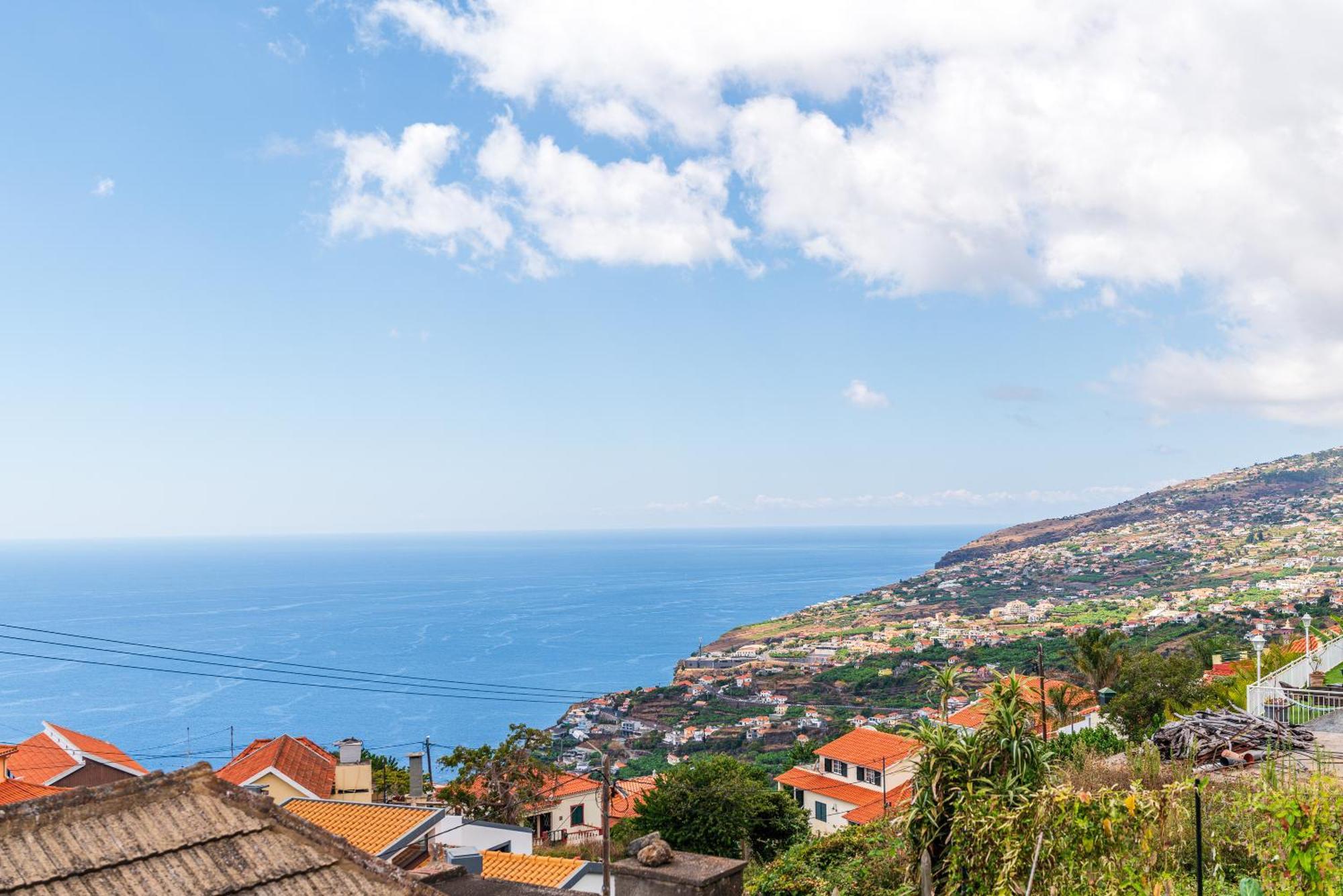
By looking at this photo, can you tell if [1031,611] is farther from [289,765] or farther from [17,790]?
[17,790]

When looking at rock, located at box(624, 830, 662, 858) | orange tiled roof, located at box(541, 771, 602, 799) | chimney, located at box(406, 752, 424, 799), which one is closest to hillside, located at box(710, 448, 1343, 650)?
orange tiled roof, located at box(541, 771, 602, 799)

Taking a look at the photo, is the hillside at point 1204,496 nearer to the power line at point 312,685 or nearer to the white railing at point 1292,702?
the power line at point 312,685

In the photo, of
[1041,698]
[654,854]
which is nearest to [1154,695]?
[1041,698]

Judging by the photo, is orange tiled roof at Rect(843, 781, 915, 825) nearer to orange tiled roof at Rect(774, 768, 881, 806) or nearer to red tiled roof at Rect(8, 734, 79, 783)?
orange tiled roof at Rect(774, 768, 881, 806)

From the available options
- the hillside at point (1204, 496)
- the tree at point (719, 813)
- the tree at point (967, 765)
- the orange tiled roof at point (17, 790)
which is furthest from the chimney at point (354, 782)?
the hillside at point (1204, 496)

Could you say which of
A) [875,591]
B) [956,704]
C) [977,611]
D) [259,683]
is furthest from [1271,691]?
[875,591]

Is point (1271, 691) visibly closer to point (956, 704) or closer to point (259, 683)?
point (956, 704)
